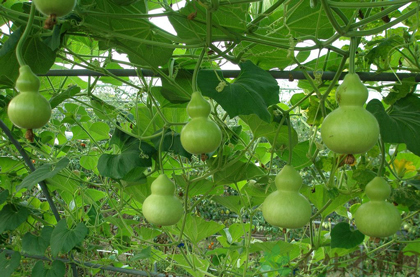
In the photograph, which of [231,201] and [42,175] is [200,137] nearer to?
[42,175]

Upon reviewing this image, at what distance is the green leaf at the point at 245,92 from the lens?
A: 705 mm

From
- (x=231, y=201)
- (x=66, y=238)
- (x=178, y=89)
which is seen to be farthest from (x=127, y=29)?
(x=66, y=238)

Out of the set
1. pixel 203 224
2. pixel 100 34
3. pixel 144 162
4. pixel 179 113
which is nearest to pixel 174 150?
pixel 144 162

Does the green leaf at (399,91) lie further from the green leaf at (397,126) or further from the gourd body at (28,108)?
the gourd body at (28,108)

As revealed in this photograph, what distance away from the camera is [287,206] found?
0.71 meters

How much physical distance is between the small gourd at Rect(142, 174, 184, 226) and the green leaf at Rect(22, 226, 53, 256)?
43.0 inches

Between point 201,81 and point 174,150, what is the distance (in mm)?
433

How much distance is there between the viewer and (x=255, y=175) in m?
1.22

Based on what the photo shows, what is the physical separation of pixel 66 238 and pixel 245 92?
1.05 m

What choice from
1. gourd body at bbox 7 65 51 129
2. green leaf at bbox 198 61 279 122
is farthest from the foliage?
gourd body at bbox 7 65 51 129

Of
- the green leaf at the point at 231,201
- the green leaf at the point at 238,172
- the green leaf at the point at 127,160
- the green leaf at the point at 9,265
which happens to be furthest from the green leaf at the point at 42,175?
the green leaf at the point at 9,265

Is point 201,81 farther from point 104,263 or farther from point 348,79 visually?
point 104,263

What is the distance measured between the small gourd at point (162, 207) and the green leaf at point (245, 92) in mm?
241

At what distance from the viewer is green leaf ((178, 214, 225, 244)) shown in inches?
61.1
